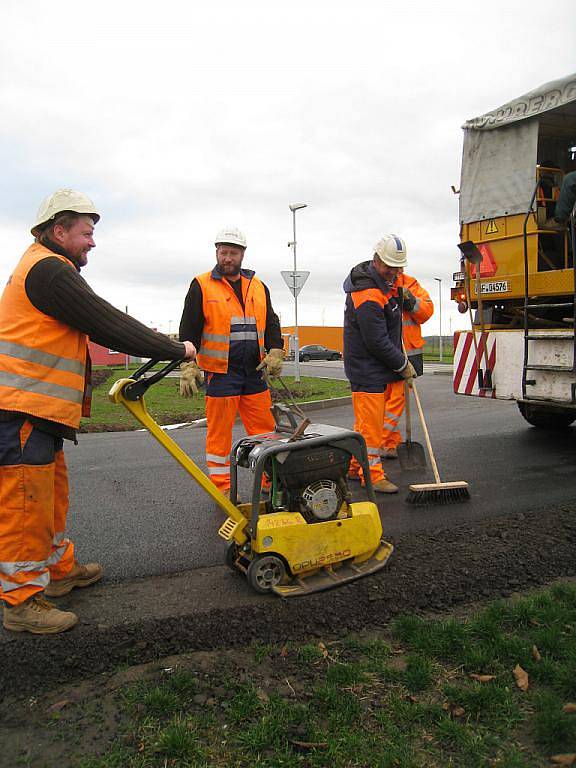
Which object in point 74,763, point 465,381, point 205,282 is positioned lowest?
point 74,763

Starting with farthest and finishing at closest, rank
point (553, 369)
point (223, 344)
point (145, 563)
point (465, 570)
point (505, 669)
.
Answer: point (553, 369)
point (223, 344)
point (145, 563)
point (465, 570)
point (505, 669)

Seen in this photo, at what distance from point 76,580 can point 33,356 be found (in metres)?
1.30

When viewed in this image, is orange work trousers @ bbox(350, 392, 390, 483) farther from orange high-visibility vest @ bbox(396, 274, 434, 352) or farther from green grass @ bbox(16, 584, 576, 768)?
green grass @ bbox(16, 584, 576, 768)

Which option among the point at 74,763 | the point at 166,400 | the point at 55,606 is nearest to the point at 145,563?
the point at 55,606

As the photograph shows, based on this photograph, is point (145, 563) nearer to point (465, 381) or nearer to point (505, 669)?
point (505, 669)

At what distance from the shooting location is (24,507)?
2.75 m

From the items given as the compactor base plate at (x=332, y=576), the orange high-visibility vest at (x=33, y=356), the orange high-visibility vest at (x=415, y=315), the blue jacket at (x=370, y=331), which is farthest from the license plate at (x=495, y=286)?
the orange high-visibility vest at (x=33, y=356)

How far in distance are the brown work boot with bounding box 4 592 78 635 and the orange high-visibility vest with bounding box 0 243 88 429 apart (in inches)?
34.3

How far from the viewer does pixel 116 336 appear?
2965 mm

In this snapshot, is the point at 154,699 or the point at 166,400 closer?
the point at 154,699

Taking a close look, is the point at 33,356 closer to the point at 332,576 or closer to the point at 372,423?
the point at 332,576

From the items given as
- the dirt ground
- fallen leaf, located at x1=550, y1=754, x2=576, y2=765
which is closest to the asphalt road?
the dirt ground

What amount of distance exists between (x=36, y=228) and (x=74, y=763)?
7.75 feet

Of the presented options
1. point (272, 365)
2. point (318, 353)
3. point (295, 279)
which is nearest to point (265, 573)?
point (272, 365)
